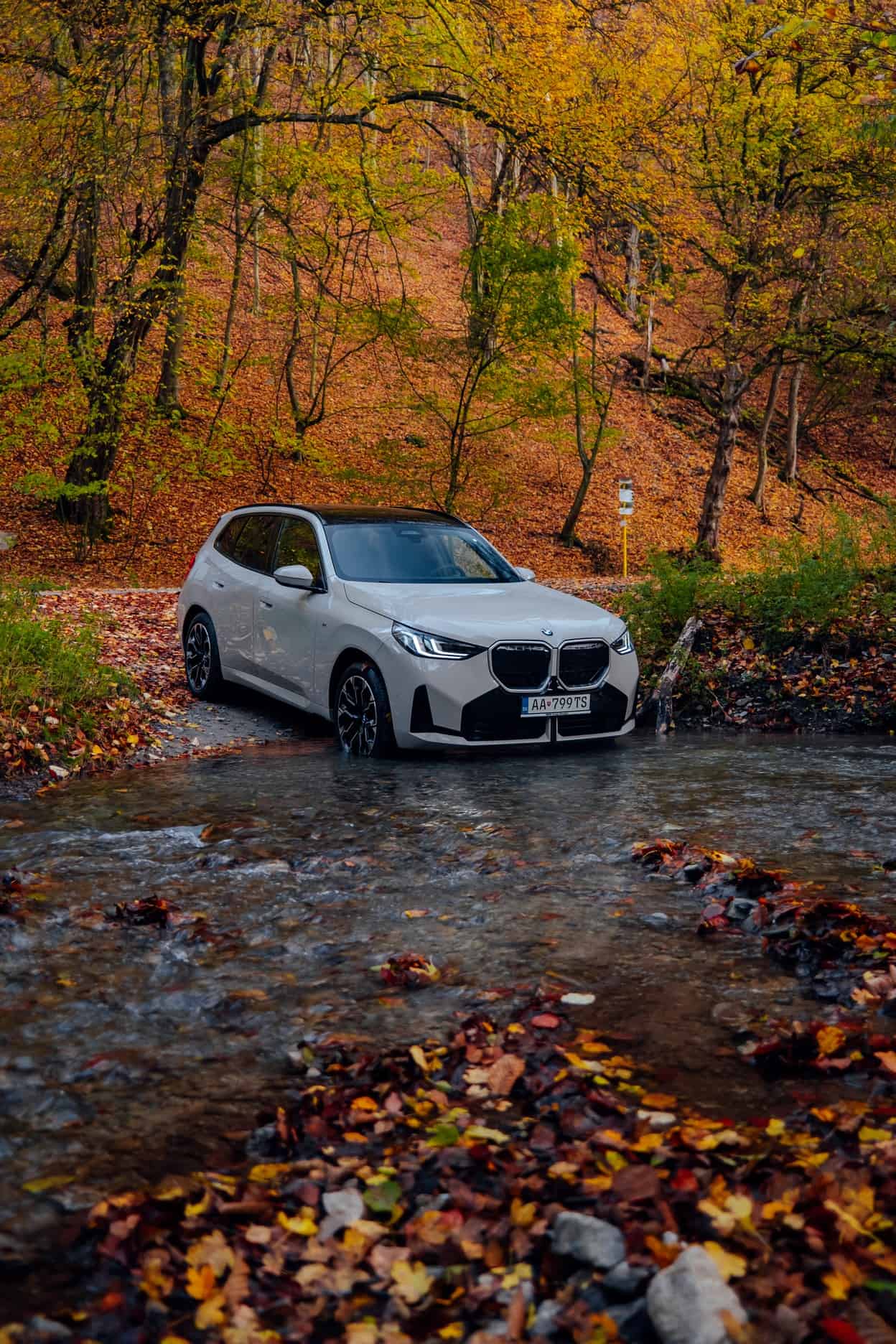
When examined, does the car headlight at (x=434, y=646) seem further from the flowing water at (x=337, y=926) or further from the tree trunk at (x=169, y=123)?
the tree trunk at (x=169, y=123)

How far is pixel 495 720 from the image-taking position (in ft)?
28.8

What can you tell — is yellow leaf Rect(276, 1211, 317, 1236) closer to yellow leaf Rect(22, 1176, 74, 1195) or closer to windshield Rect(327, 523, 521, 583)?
yellow leaf Rect(22, 1176, 74, 1195)

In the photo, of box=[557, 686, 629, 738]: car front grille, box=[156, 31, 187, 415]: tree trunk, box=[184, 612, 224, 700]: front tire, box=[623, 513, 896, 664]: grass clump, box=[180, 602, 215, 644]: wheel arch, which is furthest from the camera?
box=[156, 31, 187, 415]: tree trunk

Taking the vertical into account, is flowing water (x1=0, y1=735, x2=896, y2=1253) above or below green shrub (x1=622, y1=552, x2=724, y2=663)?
below

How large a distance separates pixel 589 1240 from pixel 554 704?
20.7 feet

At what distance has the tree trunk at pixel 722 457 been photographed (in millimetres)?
25172

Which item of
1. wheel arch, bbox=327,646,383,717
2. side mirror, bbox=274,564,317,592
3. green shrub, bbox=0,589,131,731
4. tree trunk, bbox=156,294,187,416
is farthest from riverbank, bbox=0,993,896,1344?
tree trunk, bbox=156,294,187,416

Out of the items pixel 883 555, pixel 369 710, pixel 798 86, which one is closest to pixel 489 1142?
pixel 369 710

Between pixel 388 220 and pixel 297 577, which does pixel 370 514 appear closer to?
pixel 297 577

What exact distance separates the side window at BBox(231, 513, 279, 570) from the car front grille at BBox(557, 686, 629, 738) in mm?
3085

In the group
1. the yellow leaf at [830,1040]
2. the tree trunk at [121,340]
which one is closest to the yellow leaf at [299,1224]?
the yellow leaf at [830,1040]

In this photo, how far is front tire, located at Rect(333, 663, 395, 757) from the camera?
29.1ft

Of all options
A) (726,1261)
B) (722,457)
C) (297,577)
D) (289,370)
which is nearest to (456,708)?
(297,577)

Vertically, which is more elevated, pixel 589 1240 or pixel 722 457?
pixel 722 457
